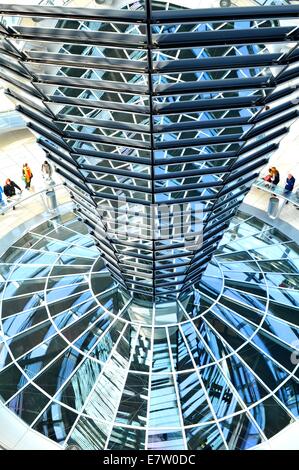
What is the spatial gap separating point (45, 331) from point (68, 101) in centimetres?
834

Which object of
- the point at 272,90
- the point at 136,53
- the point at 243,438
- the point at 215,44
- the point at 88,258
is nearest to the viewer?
the point at 215,44

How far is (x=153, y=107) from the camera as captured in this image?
8688 millimetres

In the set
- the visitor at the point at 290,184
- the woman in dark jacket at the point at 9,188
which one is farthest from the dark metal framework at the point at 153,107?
the woman in dark jacket at the point at 9,188

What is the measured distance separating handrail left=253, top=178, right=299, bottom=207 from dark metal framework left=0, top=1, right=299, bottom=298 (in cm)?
672

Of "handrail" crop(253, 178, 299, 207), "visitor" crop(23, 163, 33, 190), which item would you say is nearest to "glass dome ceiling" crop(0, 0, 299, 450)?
"handrail" crop(253, 178, 299, 207)

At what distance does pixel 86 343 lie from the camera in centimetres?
1519

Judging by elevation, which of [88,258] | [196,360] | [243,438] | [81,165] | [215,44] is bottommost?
[243,438]

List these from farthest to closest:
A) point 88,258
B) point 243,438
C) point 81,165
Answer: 1. point 88,258
2. point 243,438
3. point 81,165

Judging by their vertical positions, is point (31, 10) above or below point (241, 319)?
above

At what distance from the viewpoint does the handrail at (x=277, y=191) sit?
66.7ft

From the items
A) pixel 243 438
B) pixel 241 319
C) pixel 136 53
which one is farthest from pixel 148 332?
pixel 136 53

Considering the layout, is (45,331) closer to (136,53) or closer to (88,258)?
(88,258)

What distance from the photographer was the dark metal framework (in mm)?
7379

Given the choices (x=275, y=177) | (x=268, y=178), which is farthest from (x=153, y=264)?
(x=268, y=178)
